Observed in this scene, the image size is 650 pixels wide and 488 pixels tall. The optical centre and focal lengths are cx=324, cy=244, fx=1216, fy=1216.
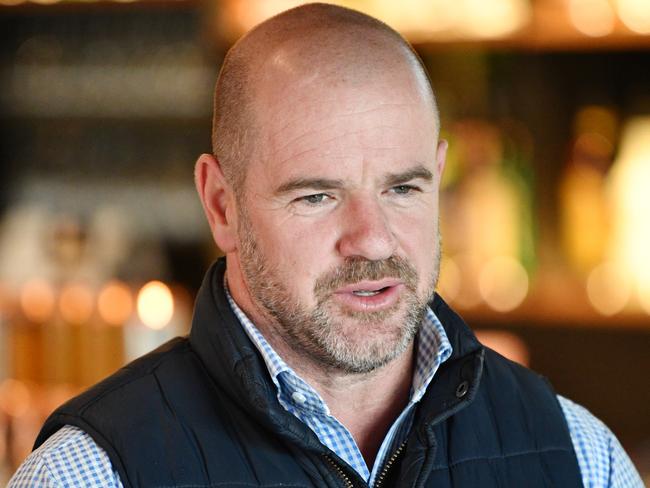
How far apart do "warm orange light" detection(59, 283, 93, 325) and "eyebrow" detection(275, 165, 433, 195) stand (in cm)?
141

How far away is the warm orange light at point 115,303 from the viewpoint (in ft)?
8.74

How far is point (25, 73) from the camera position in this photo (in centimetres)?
295

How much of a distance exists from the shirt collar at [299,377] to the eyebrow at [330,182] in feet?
0.54

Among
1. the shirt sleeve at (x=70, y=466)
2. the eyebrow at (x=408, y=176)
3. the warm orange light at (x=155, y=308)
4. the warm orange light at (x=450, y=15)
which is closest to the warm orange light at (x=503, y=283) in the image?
the warm orange light at (x=450, y=15)

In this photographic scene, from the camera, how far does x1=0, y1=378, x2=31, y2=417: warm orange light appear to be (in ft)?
8.80

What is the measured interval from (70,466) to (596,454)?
650mm

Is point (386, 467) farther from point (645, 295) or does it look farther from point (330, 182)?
point (645, 295)

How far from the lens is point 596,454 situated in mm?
1519

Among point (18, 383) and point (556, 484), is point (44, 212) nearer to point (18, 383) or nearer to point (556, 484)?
point (18, 383)

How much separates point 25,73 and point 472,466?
6.28ft

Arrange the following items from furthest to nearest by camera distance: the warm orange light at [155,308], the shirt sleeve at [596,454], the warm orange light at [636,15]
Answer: the warm orange light at [155,308] → the warm orange light at [636,15] → the shirt sleeve at [596,454]

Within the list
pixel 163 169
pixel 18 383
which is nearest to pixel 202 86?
pixel 163 169

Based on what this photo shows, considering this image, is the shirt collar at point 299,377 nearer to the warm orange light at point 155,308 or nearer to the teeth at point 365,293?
the teeth at point 365,293

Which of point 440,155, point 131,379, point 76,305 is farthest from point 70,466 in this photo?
point 76,305
